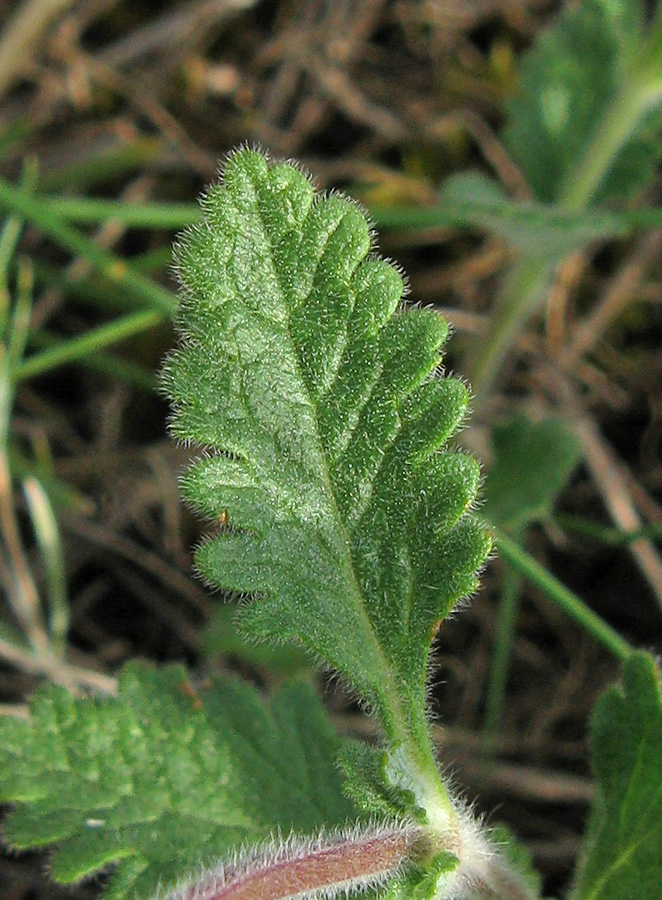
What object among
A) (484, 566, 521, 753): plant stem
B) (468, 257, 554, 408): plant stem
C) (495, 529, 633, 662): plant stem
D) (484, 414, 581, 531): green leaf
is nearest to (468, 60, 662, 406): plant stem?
(468, 257, 554, 408): plant stem

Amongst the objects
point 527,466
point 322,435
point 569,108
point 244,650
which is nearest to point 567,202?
point 569,108

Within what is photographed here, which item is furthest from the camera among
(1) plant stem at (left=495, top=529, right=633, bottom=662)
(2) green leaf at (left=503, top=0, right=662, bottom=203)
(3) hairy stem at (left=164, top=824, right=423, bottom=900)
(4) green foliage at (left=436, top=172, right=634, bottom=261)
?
(2) green leaf at (left=503, top=0, right=662, bottom=203)

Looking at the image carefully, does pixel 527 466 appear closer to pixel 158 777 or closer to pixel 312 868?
pixel 158 777

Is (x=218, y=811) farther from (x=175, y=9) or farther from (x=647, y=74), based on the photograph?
(x=175, y=9)

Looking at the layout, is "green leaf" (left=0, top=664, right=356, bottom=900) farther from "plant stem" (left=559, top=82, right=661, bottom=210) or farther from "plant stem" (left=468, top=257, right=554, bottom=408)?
"plant stem" (left=559, top=82, right=661, bottom=210)

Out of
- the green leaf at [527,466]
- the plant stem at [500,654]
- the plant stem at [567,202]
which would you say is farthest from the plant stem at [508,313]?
the plant stem at [500,654]

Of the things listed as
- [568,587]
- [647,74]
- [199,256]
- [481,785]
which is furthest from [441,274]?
[199,256]

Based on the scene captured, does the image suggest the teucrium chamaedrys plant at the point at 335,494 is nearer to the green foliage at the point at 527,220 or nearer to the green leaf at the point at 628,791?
the green leaf at the point at 628,791
